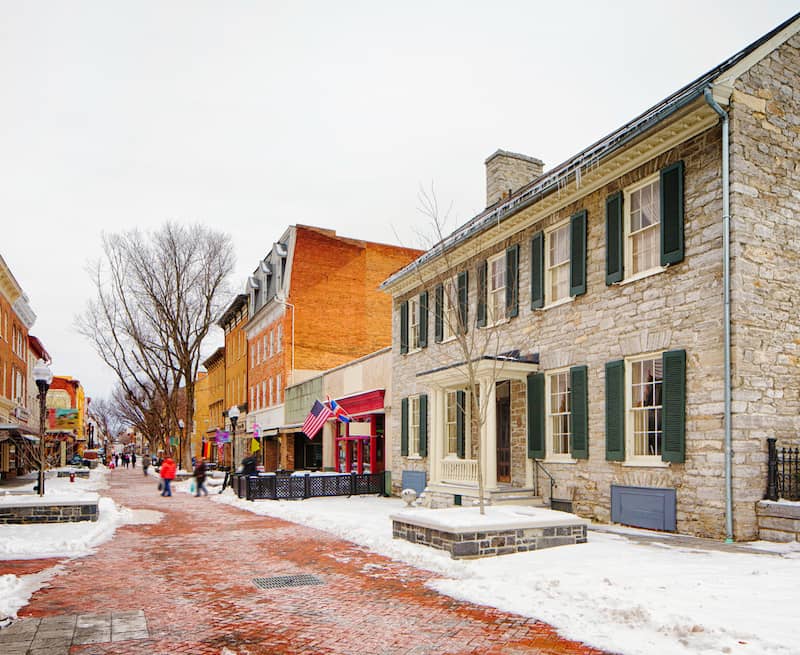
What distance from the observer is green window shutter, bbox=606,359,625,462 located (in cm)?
1313

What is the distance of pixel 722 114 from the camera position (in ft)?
37.5

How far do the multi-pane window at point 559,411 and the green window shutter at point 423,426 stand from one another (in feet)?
19.3

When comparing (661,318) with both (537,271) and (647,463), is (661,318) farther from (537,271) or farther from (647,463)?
(537,271)

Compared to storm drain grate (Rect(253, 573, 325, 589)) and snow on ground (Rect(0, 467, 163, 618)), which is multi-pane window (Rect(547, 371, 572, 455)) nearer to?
storm drain grate (Rect(253, 573, 325, 589))

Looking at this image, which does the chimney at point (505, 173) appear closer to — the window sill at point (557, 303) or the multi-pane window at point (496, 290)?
the multi-pane window at point (496, 290)

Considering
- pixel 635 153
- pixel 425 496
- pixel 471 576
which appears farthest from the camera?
pixel 425 496

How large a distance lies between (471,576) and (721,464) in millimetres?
4591

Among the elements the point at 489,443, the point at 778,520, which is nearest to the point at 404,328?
the point at 489,443

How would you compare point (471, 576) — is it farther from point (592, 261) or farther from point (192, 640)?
point (592, 261)

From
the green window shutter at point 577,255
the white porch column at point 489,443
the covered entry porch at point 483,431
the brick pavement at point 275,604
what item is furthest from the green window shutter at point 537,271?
the brick pavement at point 275,604

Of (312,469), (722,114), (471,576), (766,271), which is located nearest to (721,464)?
(766,271)

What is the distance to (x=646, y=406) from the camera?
42.2 ft

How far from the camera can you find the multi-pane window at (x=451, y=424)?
1919 centimetres

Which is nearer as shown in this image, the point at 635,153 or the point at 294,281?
the point at 635,153
